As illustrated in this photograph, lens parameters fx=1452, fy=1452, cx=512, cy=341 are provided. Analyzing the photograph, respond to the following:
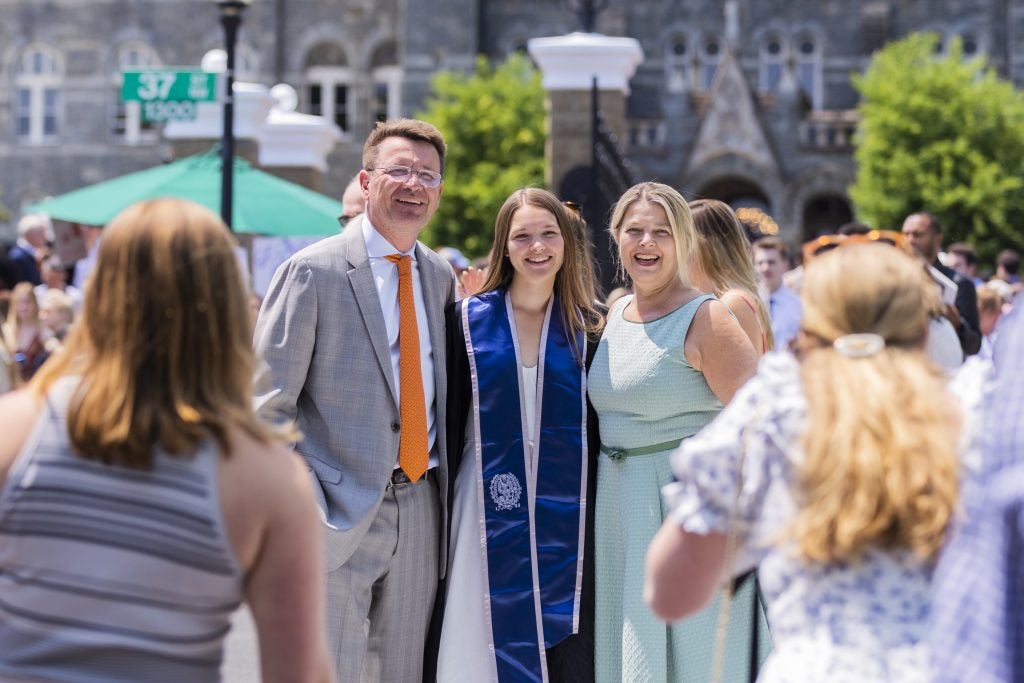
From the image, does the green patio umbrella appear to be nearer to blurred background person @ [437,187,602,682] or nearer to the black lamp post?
the black lamp post

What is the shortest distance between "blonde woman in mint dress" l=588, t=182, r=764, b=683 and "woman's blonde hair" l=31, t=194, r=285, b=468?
2485 millimetres

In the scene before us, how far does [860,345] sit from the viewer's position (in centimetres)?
266

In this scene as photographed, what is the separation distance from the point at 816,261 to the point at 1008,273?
14895 mm

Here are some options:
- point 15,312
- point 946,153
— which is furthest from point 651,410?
point 946,153

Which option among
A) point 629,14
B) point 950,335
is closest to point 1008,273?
point 950,335

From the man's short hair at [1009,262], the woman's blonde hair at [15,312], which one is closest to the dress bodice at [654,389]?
the woman's blonde hair at [15,312]

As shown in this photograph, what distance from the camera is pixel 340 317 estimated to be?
4906 millimetres

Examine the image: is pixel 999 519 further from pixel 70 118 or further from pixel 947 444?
pixel 70 118

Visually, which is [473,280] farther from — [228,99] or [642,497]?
[228,99]

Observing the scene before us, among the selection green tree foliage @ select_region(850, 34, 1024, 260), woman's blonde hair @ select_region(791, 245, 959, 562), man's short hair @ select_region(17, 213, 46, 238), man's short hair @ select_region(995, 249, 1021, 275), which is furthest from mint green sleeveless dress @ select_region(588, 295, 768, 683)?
green tree foliage @ select_region(850, 34, 1024, 260)

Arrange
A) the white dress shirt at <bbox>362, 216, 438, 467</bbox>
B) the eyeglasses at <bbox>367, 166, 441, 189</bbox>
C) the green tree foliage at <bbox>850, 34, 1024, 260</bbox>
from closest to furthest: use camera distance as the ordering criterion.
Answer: the white dress shirt at <bbox>362, 216, 438, 467</bbox> → the eyeglasses at <bbox>367, 166, 441, 189</bbox> → the green tree foliage at <bbox>850, 34, 1024, 260</bbox>

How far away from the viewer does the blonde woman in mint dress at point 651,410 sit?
4.84 meters

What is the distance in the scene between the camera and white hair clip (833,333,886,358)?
2658 mm

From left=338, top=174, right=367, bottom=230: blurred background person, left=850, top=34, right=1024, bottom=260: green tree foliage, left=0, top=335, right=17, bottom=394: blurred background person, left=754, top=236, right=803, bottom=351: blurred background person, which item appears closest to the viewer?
left=338, top=174, right=367, bottom=230: blurred background person
